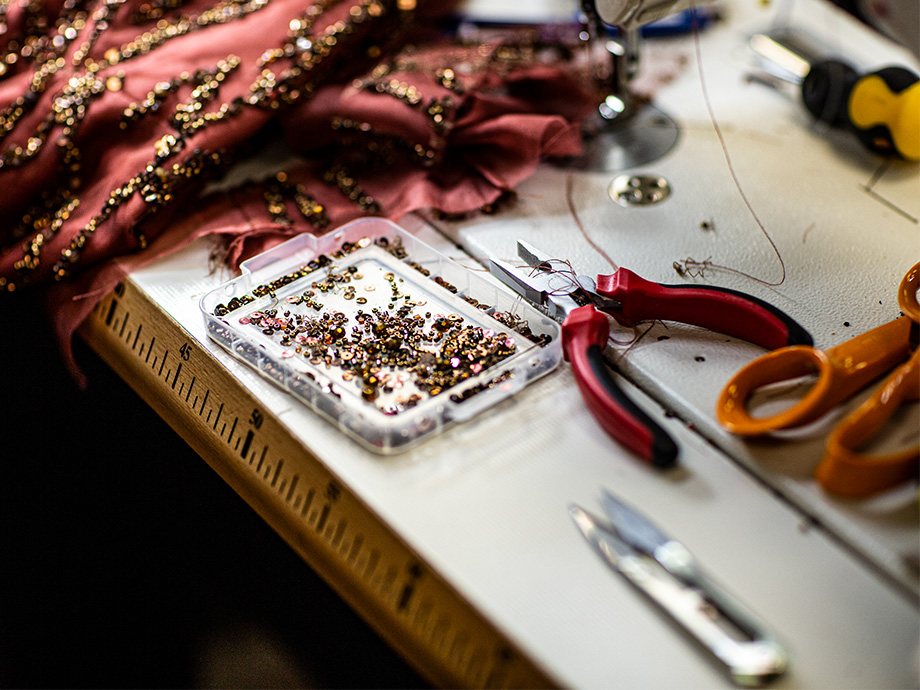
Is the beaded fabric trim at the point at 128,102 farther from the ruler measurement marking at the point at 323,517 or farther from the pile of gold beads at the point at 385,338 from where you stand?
the ruler measurement marking at the point at 323,517

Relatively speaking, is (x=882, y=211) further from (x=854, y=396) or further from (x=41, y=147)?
(x=41, y=147)

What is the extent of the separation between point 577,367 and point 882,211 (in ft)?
1.43

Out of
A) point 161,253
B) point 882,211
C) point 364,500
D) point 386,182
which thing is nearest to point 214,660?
point 364,500

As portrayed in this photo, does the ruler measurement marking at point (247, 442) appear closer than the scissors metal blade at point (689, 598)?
No

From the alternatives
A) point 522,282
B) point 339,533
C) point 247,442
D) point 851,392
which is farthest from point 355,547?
point 851,392

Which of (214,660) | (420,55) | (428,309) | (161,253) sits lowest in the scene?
(214,660)

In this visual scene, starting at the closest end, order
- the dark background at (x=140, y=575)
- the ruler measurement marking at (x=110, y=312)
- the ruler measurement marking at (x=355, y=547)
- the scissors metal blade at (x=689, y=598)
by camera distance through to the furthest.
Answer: the scissors metal blade at (x=689, y=598), the ruler measurement marking at (x=355, y=547), the dark background at (x=140, y=575), the ruler measurement marking at (x=110, y=312)

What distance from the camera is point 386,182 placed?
92cm

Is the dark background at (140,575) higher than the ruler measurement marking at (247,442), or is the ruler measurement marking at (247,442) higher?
the ruler measurement marking at (247,442)

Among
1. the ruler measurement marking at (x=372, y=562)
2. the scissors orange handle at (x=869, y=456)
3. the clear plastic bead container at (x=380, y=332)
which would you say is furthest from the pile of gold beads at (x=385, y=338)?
the scissors orange handle at (x=869, y=456)

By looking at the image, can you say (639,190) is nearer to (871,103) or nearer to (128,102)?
(871,103)

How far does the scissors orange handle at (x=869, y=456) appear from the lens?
1.77ft

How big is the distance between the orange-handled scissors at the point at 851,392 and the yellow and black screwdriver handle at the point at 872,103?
0.28 m

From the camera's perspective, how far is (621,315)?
71cm
